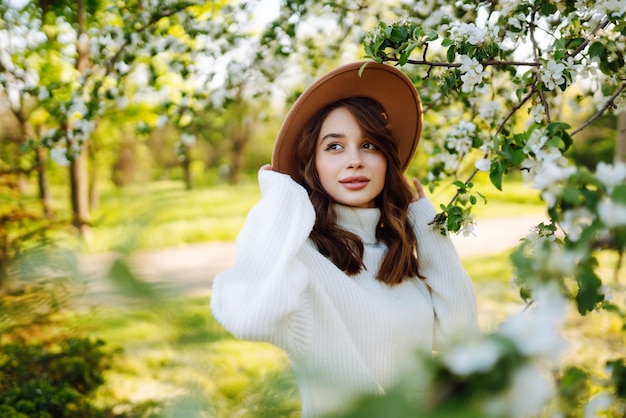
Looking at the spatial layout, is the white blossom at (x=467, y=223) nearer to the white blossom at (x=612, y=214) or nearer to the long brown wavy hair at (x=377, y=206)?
the long brown wavy hair at (x=377, y=206)

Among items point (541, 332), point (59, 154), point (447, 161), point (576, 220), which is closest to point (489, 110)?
point (447, 161)

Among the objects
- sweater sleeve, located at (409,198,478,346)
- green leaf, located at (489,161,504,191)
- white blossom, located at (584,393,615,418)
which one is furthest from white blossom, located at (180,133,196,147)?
white blossom, located at (584,393,615,418)

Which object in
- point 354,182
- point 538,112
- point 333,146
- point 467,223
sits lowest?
point 467,223

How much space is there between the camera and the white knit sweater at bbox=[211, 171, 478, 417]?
1.21m

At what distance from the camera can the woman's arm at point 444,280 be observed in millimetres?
1751

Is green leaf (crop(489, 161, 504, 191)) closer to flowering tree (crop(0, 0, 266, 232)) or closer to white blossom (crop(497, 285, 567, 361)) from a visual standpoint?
white blossom (crop(497, 285, 567, 361))

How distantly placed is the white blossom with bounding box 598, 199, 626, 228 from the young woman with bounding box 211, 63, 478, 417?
2.39 ft

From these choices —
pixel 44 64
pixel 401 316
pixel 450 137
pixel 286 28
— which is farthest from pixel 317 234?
pixel 44 64

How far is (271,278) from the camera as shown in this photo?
120cm

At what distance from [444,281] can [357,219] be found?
380 mm

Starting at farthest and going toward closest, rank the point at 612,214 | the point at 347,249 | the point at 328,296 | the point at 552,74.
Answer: the point at 347,249, the point at 328,296, the point at 552,74, the point at 612,214

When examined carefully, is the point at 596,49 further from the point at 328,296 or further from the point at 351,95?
the point at 328,296

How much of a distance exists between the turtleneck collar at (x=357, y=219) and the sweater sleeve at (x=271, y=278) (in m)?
0.33

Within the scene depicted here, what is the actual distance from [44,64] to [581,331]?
5.51m
